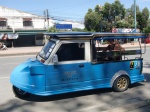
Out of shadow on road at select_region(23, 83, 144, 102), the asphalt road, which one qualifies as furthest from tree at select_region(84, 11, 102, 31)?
shadow on road at select_region(23, 83, 144, 102)

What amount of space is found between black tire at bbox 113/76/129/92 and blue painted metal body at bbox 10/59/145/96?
0.15 metres

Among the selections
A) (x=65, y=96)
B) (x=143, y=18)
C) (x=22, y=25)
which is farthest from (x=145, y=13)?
(x=65, y=96)

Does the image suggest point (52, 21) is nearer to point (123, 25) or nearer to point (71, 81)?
point (123, 25)

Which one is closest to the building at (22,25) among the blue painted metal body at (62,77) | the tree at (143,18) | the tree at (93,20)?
the tree at (93,20)

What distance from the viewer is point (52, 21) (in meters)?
52.3

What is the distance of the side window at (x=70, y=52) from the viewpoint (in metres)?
6.81

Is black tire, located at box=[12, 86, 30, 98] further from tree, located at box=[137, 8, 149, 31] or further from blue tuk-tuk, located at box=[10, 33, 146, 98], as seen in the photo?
tree, located at box=[137, 8, 149, 31]

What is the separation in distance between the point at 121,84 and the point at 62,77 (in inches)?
80.6

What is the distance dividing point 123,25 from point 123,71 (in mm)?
41497

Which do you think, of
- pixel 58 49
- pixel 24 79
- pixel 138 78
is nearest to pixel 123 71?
pixel 138 78

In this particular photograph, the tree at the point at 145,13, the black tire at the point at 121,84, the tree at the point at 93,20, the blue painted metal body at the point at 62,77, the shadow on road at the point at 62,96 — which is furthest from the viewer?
the tree at the point at 145,13

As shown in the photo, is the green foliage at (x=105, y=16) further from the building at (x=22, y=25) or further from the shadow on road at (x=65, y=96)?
the shadow on road at (x=65, y=96)

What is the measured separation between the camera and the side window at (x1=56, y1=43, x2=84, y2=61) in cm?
681

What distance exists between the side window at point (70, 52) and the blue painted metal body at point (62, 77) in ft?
0.72
